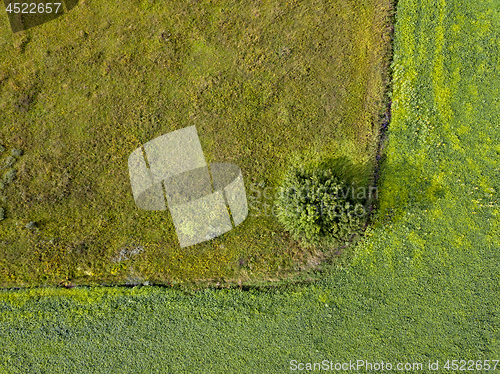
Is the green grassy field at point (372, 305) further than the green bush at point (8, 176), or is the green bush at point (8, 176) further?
the green bush at point (8, 176)

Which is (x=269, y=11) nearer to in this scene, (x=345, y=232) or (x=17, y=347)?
(x=345, y=232)

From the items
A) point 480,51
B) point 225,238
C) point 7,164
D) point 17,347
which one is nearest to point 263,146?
point 225,238

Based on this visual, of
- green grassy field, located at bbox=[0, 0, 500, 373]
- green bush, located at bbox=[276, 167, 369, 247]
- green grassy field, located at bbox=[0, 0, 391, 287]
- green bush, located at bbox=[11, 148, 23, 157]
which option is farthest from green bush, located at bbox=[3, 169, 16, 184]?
green bush, located at bbox=[276, 167, 369, 247]

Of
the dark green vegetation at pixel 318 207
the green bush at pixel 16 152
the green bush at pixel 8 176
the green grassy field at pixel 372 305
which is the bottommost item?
the green grassy field at pixel 372 305

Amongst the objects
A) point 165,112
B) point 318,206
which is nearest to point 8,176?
point 165,112

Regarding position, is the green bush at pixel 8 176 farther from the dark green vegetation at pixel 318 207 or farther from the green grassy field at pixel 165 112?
the dark green vegetation at pixel 318 207

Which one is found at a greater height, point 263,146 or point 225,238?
point 263,146

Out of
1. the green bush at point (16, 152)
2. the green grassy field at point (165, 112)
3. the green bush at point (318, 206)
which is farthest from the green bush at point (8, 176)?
the green bush at point (318, 206)

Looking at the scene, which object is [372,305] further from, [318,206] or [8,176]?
[8,176]
